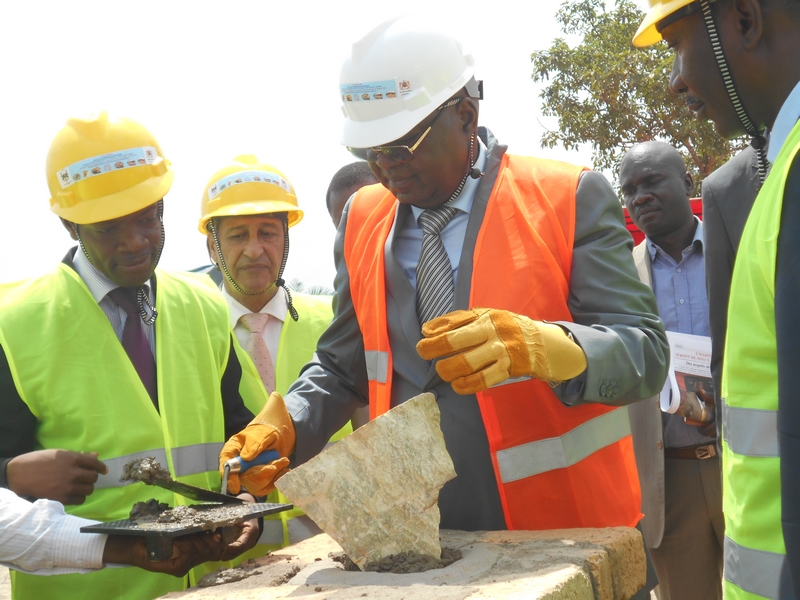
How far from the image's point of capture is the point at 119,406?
301 cm

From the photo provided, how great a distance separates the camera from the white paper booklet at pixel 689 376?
392 cm

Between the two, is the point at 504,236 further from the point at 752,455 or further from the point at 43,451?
the point at 43,451

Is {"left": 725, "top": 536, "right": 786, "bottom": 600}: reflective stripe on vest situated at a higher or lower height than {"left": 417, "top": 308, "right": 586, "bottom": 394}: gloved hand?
lower

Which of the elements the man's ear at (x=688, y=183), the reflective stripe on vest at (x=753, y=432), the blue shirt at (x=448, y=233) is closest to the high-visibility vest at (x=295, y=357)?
the blue shirt at (x=448, y=233)

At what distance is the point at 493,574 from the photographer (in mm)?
2078

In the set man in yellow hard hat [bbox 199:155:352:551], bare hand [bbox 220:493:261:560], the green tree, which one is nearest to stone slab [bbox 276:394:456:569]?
bare hand [bbox 220:493:261:560]

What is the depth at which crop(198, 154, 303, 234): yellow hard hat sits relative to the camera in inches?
177

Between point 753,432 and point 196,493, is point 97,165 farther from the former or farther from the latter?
point 753,432

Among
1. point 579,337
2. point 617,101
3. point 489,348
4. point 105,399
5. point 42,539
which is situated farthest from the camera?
point 617,101

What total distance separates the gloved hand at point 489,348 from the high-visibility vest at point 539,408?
0.32 m

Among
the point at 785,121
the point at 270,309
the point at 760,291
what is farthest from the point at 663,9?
Answer: the point at 270,309

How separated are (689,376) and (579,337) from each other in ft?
6.01

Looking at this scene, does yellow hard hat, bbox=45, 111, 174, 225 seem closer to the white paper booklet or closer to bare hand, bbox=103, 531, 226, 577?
bare hand, bbox=103, 531, 226, 577

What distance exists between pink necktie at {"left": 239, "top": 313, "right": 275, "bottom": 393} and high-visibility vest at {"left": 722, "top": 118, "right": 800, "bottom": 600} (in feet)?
9.14
